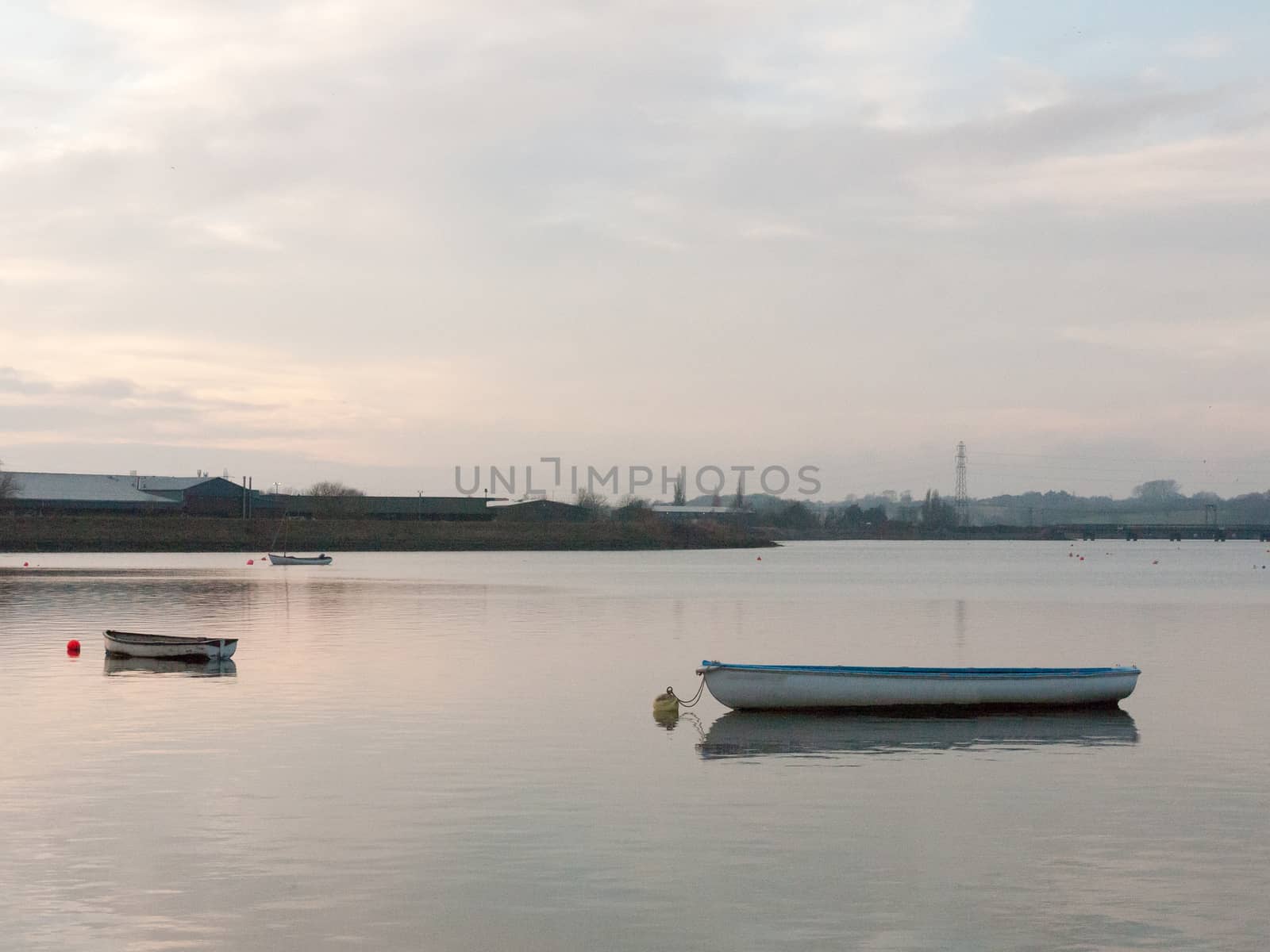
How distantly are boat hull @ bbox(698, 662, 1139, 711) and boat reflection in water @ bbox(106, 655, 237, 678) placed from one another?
16.8 metres

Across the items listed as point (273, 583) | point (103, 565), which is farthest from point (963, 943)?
point (103, 565)

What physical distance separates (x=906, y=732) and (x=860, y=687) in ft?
9.48

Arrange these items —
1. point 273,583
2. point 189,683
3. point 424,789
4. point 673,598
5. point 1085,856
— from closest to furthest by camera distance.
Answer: point 1085,856 → point 424,789 → point 189,683 → point 673,598 → point 273,583

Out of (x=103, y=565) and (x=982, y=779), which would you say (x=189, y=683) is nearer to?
(x=982, y=779)

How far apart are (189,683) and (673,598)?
160 feet

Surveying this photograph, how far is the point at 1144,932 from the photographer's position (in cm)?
1650

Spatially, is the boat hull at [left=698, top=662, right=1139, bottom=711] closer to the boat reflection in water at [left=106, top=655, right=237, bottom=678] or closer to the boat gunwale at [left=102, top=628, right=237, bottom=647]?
the boat reflection in water at [left=106, top=655, right=237, bottom=678]

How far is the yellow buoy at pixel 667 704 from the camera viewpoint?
35.1 meters

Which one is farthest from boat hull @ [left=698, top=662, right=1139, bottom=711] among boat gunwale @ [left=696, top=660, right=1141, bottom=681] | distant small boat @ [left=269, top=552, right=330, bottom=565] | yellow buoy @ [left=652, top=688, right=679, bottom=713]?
distant small boat @ [left=269, top=552, right=330, bottom=565]

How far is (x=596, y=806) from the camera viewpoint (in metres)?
23.8

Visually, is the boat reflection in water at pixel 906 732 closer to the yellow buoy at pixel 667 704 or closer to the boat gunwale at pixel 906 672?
the boat gunwale at pixel 906 672

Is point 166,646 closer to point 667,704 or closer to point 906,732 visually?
point 667,704

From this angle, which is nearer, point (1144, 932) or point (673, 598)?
point (1144, 932)

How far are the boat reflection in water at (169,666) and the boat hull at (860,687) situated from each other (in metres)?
16.8
